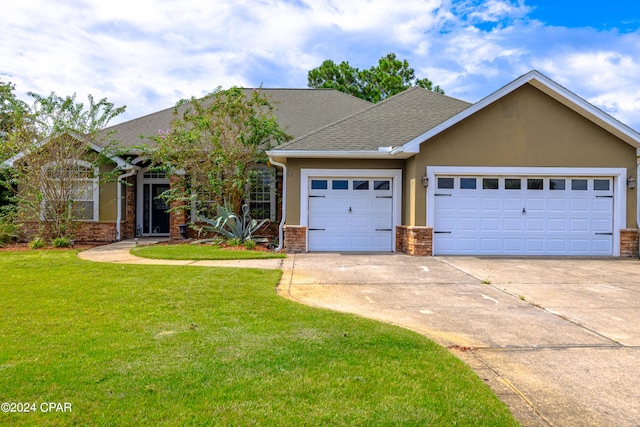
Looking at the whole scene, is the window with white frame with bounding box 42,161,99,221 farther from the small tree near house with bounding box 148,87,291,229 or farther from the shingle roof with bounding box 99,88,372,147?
the small tree near house with bounding box 148,87,291,229

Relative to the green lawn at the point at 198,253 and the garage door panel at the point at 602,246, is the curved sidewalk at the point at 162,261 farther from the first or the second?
the garage door panel at the point at 602,246

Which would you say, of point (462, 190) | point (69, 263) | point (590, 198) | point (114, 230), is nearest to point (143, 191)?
point (114, 230)

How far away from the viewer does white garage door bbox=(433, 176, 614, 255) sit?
11641mm

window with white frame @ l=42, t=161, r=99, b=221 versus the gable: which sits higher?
the gable

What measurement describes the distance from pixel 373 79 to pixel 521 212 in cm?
2341

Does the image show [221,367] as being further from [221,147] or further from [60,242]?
[60,242]

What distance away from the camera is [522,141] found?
449 inches

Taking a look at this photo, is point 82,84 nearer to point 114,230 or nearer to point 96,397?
point 114,230

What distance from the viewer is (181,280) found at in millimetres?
7152

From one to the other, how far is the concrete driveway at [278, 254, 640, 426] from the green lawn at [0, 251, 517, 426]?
46 centimetres

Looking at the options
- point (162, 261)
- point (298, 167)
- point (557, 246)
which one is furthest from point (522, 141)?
point (162, 261)

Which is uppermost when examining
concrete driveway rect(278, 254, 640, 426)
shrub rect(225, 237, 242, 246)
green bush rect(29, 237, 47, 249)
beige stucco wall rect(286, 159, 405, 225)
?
beige stucco wall rect(286, 159, 405, 225)

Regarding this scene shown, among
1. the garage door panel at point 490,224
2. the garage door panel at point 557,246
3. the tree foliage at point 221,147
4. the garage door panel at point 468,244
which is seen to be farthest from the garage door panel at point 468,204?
the tree foliage at point 221,147

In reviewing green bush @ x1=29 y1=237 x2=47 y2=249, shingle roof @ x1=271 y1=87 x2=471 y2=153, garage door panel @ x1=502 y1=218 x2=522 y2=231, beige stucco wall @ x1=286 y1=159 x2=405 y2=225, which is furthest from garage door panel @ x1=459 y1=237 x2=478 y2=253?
green bush @ x1=29 y1=237 x2=47 y2=249
